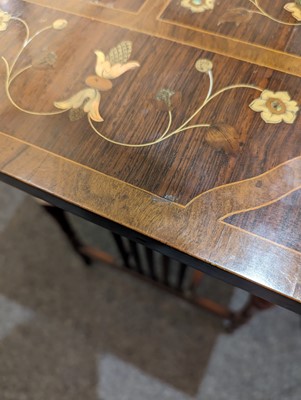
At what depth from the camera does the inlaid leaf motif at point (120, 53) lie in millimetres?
574

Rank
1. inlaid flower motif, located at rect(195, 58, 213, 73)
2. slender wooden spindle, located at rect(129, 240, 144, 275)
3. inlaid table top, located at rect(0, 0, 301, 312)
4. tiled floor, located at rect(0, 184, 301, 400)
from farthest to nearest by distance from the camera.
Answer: tiled floor, located at rect(0, 184, 301, 400)
slender wooden spindle, located at rect(129, 240, 144, 275)
inlaid flower motif, located at rect(195, 58, 213, 73)
inlaid table top, located at rect(0, 0, 301, 312)

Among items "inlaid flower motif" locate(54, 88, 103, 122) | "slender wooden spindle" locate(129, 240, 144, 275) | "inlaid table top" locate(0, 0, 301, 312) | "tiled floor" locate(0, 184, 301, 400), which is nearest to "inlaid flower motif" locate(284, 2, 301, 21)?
"inlaid table top" locate(0, 0, 301, 312)

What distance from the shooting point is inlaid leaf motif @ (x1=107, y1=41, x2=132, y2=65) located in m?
0.57

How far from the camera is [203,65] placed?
0.56m

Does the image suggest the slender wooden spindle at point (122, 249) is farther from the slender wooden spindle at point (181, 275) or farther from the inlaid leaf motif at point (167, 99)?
the inlaid leaf motif at point (167, 99)

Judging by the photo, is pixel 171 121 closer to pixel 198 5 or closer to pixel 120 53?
pixel 120 53

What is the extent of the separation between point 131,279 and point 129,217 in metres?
0.69

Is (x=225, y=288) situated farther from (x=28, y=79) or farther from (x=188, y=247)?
(x=28, y=79)

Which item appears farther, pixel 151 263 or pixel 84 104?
pixel 151 263

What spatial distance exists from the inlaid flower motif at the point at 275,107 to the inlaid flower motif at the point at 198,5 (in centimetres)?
23

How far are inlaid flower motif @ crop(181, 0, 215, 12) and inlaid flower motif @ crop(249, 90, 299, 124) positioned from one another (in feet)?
0.76

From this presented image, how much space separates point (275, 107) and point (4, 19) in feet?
1.76

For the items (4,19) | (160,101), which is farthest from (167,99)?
(4,19)

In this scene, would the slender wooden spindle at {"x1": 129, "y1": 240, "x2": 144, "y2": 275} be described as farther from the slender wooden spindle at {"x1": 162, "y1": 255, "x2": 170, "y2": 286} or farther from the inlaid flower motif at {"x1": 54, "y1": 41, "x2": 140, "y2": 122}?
the inlaid flower motif at {"x1": 54, "y1": 41, "x2": 140, "y2": 122}
